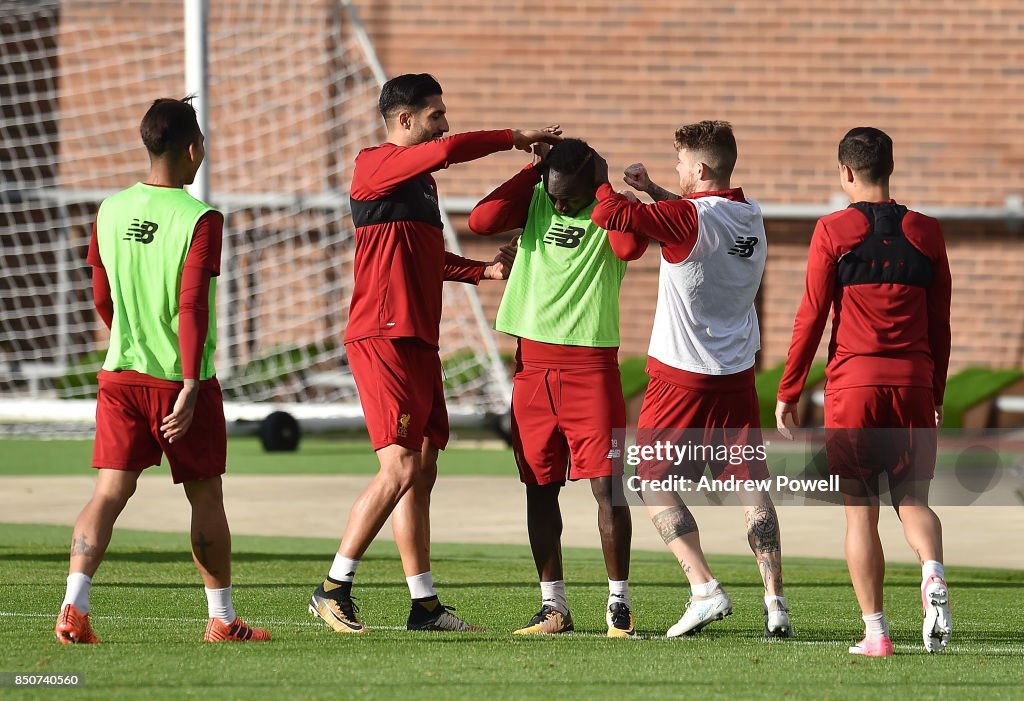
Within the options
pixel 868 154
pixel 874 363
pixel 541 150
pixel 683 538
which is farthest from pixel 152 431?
pixel 868 154

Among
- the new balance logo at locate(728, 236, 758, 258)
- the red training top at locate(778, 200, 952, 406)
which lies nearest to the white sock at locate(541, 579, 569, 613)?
the red training top at locate(778, 200, 952, 406)

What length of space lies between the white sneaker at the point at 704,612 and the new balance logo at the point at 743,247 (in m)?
1.26

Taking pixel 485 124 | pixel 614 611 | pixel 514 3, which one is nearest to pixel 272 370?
pixel 485 124

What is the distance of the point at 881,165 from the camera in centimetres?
612

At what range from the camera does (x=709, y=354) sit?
644 cm

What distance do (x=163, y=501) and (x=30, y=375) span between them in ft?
20.2

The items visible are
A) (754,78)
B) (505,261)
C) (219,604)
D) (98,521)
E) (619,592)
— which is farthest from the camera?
(754,78)

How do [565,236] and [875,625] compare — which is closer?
[875,625]

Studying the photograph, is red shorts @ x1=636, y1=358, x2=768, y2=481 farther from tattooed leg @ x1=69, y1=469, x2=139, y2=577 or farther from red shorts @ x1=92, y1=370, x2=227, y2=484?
tattooed leg @ x1=69, y1=469, x2=139, y2=577

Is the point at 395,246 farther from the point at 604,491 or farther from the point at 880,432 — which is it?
the point at 880,432

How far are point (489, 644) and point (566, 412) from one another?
0.94 metres

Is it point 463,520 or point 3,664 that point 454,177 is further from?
point 3,664

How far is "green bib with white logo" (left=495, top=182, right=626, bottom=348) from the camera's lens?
647 centimetres

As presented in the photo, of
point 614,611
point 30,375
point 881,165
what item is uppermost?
point 881,165
